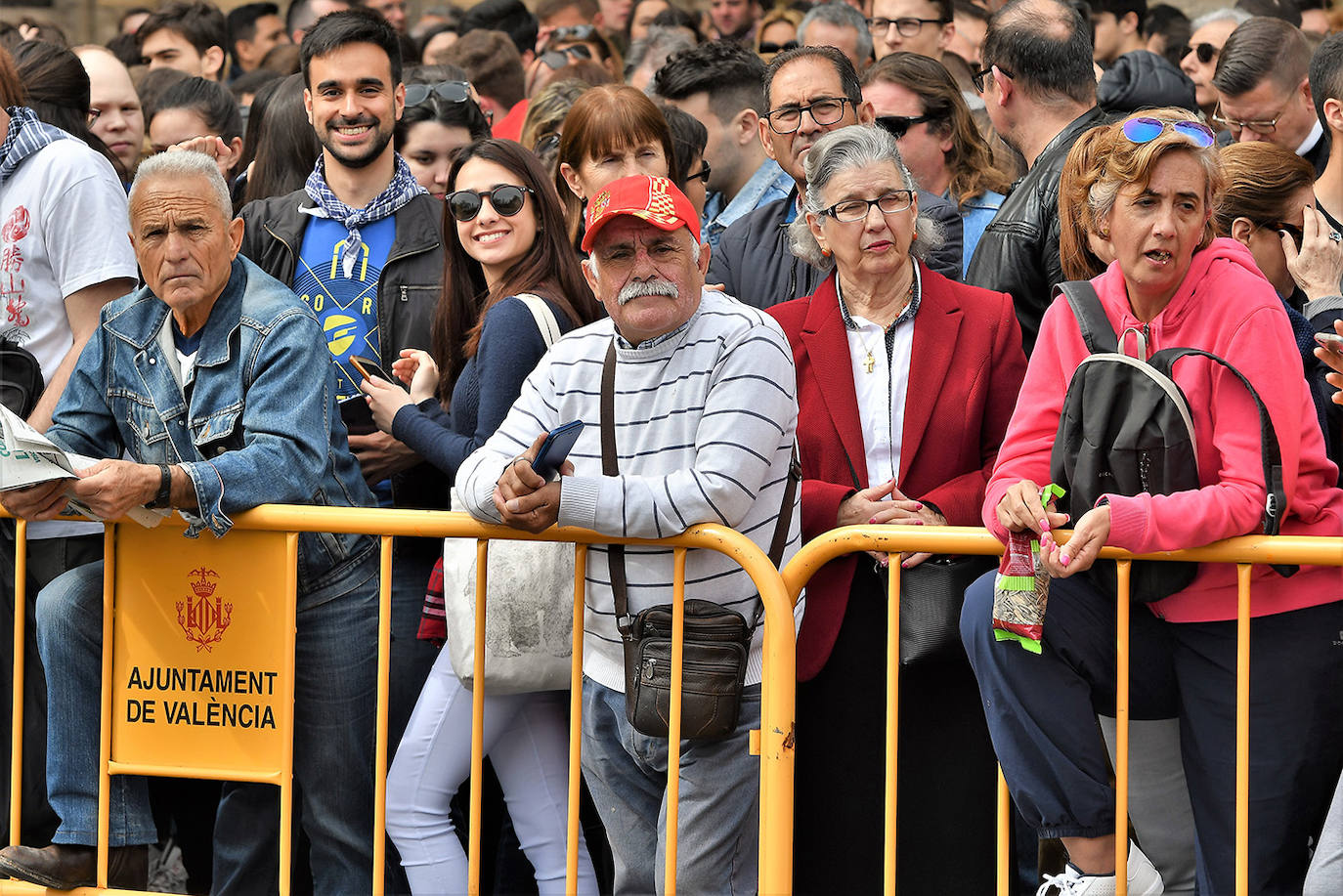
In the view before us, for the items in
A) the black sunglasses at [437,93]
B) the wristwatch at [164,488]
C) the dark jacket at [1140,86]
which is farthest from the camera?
the black sunglasses at [437,93]

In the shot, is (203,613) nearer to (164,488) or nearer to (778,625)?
(164,488)

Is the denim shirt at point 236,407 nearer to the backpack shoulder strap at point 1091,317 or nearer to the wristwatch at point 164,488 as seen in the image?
the wristwatch at point 164,488

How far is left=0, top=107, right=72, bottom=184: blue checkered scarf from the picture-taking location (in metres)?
4.75

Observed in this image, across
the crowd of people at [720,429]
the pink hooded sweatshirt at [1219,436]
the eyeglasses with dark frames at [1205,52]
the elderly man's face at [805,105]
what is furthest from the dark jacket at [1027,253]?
the eyeglasses with dark frames at [1205,52]

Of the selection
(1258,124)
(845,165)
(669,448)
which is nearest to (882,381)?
(845,165)

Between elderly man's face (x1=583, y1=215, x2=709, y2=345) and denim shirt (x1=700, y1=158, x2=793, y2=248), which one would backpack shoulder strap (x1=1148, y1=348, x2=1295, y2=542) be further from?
denim shirt (x1=700, y1=158, x2=793, y2=248)

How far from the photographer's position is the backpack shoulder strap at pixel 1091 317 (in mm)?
3541

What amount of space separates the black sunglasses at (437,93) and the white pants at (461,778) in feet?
7.91

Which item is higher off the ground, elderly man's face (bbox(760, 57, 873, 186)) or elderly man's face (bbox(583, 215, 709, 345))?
elderly man's face (bbox(760, 57, 873, 186))

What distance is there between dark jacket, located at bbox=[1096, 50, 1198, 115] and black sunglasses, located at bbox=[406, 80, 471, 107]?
2208 mm

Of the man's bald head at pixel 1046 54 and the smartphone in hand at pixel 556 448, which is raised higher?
the man's bald head at pixel 1046 54

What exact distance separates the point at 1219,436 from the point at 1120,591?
39cm

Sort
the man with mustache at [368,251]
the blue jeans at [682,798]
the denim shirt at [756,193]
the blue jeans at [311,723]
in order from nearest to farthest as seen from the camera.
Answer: the blue jeans at [682,798], the blue jeans at [311,723], the man with mustache at [368,251], the denim shirt at [756,193]

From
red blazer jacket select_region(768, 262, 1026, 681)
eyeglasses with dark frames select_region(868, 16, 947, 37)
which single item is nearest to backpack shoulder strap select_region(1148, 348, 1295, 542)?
red blazer jacket select_region(768, 262, 1026, 681)
